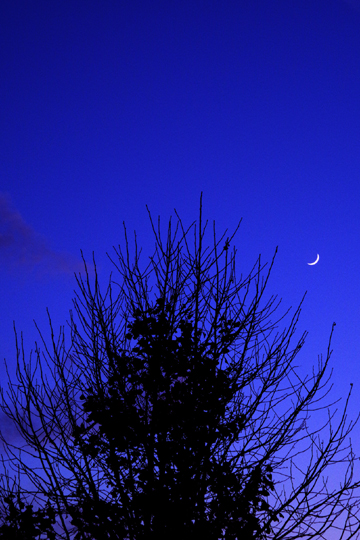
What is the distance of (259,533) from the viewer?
499 cm

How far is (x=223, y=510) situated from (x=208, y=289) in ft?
9.36

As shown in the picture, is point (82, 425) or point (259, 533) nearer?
point (259, 533)

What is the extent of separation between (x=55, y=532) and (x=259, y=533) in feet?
8.10

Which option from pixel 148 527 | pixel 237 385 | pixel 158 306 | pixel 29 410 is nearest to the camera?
pixel 148 527

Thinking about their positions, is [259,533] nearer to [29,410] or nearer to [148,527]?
[148,527]

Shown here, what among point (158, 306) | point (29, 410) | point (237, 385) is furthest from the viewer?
point (158, 306)

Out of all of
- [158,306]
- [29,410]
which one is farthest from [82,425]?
[158,306]

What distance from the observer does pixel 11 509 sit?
5598 millimetres

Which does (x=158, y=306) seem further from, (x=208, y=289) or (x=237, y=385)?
(x=237, y=385)

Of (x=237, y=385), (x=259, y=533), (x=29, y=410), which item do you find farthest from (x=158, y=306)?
(x=259, y=533)

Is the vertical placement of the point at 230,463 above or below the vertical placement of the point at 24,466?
below

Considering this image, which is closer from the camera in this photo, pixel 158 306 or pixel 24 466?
pixel 24 466

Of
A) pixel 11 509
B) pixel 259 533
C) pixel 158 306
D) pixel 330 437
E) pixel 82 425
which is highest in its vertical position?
pixel 158 306

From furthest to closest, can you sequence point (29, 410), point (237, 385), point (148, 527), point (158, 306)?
point (158, 306), point (237, 385), point (29, 410), point (148, 527)
